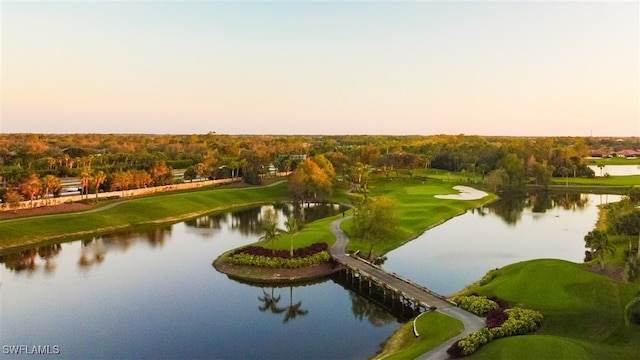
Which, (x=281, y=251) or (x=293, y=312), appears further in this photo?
(x=281, y=251)

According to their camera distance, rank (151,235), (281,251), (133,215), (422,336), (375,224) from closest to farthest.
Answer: (422,336), (281,251), (375,224), (151,235), (133,215)

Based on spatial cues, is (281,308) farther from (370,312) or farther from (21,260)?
(21,260)

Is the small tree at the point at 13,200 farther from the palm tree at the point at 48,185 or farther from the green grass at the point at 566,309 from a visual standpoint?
the green grass at the point at 566,309

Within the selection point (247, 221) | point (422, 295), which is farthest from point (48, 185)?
point (422, 295)

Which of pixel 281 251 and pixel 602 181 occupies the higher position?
pixel 602 181

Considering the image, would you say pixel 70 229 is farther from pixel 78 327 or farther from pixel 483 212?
pixel 483 212

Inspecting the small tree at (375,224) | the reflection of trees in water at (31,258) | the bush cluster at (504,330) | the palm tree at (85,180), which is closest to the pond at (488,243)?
the small tree at (375,224)

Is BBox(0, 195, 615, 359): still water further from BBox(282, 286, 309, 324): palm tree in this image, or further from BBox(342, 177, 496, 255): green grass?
BBox(342, 177, 496, 255): green grass
